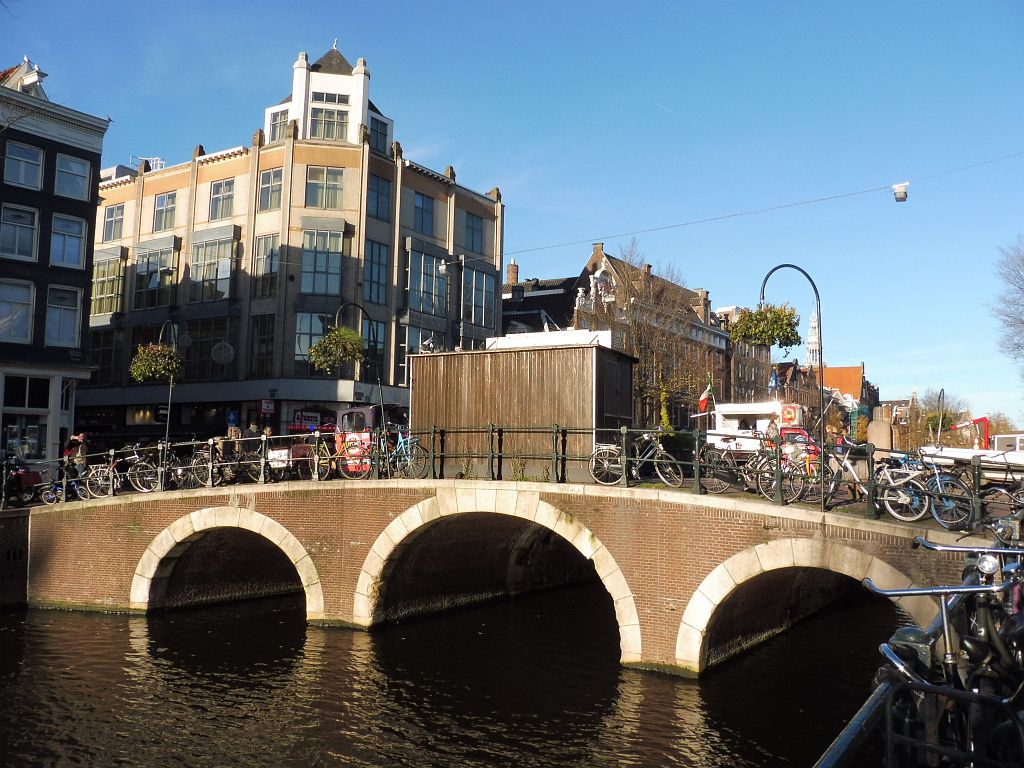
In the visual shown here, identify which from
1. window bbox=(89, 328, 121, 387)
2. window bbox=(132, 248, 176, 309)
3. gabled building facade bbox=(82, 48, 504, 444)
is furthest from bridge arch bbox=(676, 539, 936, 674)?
window bbox=(89, 328, 121, 387)

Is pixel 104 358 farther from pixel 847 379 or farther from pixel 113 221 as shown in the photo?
pixel 847 379

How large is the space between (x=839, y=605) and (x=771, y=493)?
9.17m

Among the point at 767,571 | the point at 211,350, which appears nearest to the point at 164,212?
the point at 211,350

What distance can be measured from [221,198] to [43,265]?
38.5 feet

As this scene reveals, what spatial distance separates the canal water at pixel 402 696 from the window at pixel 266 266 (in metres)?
20.2

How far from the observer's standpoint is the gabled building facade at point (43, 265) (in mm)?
27062

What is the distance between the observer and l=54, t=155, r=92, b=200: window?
28703mm

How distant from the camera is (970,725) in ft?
12.7

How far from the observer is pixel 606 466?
1552 centimetres

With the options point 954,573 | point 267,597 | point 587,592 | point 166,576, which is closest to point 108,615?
point 166,576

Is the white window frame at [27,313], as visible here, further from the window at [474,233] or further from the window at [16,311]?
the window at [474,233]

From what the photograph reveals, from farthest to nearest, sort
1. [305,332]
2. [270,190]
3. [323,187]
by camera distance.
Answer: [270,190], [323,187], [305,332]

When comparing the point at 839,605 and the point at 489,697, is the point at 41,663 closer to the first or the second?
the point at 489,697

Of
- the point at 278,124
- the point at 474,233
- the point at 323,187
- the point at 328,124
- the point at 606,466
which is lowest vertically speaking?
the point at 606,466
